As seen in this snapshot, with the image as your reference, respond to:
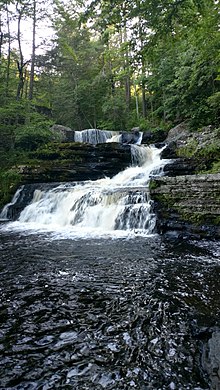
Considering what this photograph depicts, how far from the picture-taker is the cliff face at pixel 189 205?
688 centimetres

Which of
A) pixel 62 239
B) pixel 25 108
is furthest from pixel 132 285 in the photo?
pixel 25 108

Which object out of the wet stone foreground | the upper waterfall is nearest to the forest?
the upper waterfall

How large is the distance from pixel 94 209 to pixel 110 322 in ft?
20.5

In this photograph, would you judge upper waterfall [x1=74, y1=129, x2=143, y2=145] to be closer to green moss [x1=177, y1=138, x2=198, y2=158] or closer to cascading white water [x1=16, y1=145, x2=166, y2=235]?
green moss [x1=177, y1=138, x2=198, y2=158]

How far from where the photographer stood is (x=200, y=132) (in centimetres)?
1312

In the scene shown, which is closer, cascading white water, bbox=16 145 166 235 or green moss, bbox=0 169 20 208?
cascading white water, bbox=16 145 166 235

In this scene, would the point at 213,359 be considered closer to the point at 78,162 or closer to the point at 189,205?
the point at 189,205

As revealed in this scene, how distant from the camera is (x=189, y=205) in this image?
7352 millimetres

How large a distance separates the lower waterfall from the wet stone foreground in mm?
2695

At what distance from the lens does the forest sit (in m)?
5.48

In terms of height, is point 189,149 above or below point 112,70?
below

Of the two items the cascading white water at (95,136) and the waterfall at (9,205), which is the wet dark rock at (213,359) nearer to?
the waterfall at (9,205)

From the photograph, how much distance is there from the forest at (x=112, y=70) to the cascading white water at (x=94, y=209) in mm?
3276

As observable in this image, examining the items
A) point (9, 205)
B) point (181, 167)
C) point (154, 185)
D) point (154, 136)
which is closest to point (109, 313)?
point (154, 185)
